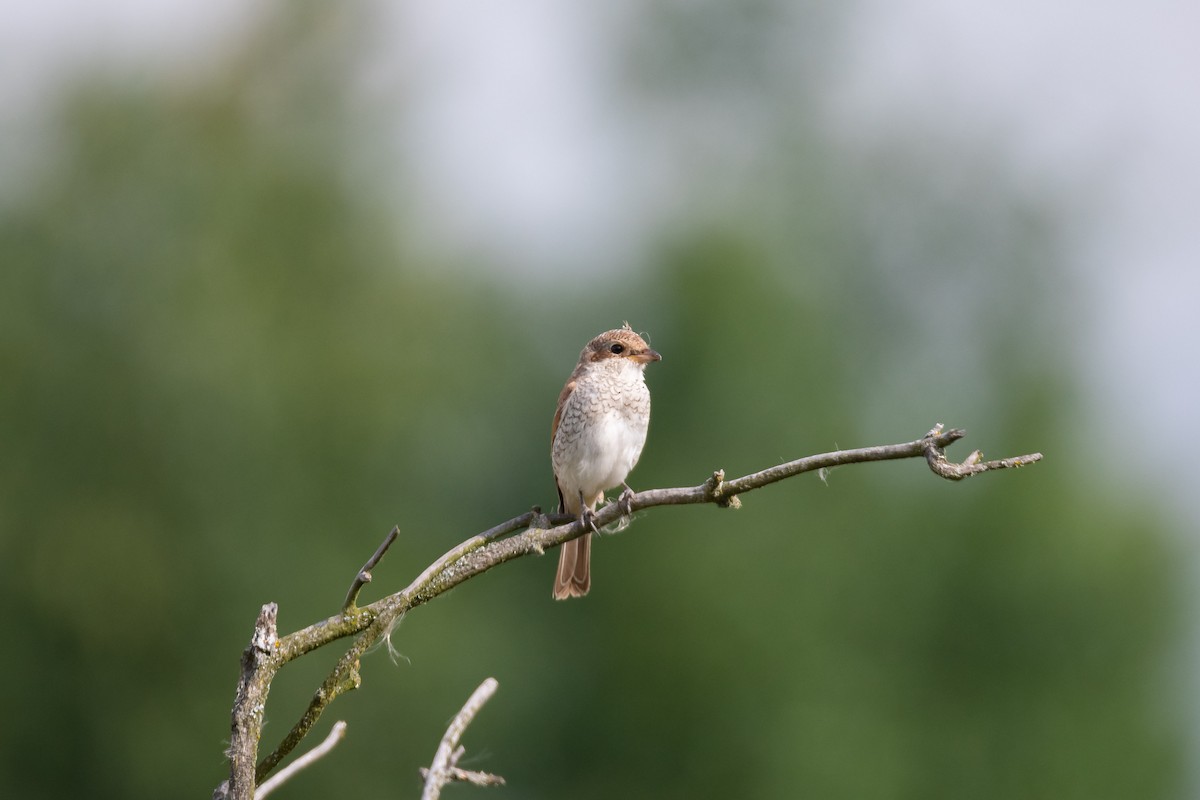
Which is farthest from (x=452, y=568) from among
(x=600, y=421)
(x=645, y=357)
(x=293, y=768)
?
(x=645, y=357)

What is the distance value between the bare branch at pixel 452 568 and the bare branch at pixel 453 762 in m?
0.28

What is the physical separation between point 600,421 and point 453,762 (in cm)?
405

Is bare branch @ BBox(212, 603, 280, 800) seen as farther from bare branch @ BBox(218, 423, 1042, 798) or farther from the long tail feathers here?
the long tail feathers

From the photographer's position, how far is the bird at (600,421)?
6.60 m

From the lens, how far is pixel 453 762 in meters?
2.58

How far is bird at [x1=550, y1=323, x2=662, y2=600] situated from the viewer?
6.60 m

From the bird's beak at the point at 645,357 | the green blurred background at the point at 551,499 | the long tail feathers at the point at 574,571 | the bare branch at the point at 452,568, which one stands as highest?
the green blurred background at the point at 551,499

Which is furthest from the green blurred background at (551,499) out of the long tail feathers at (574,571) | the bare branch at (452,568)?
the bare branch at (452,568)

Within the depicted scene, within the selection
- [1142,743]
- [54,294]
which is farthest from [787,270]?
[54,294]

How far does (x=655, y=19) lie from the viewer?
34.3m

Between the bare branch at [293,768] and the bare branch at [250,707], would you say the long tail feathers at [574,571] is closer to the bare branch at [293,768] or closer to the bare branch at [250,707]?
the bare branch at [293,768]

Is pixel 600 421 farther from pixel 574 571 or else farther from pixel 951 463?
pixel 951 463

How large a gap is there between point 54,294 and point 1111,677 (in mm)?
18541

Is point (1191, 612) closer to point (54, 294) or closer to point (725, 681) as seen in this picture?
point (725, 681)
